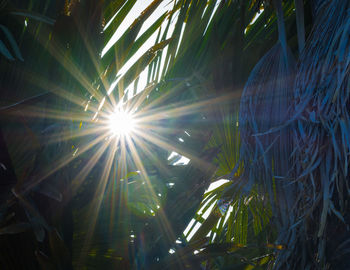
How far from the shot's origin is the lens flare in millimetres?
1366

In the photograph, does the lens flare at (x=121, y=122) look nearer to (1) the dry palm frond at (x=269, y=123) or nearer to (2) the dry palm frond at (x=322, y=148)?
(1) the dry palm frond at (x=269, y=123)

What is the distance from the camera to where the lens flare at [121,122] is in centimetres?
137

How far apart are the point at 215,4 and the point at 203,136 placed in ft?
2.69

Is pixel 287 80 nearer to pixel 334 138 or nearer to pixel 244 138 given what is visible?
pixel 244 138

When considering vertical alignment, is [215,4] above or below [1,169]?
above

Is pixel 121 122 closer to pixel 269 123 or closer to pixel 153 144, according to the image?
pixel 153 144

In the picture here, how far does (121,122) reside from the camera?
1.45 m

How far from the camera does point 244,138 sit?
1536mm

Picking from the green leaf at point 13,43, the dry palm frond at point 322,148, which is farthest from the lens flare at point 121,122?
the dry palm frond at point 322,148

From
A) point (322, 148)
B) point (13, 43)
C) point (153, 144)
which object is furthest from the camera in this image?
point (153, 144)

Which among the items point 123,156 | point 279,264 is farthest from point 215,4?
point 279,264

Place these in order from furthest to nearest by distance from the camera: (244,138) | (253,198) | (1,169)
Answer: (253,198)
(244,138)
(1,169)

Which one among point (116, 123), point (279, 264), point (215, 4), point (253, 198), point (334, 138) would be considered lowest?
point (279, 264)

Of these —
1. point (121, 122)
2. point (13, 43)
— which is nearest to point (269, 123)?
point (121, 122)
